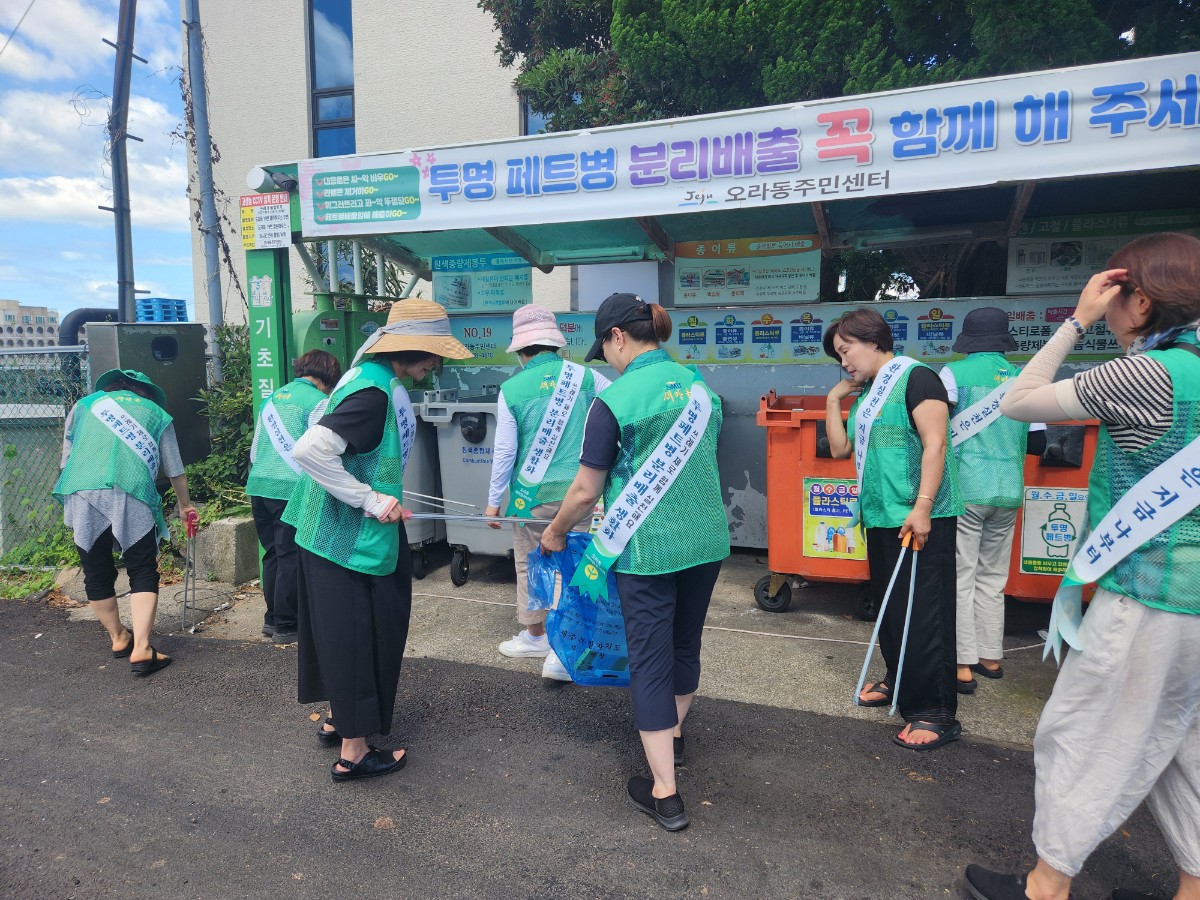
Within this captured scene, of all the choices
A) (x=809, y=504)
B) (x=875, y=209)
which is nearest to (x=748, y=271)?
(x=875, y=209)

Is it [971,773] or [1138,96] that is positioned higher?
[1138,96]

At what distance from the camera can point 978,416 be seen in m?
3.76

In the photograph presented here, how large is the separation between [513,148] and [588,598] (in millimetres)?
3166

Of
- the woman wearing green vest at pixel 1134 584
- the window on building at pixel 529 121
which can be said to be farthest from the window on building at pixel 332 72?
the woman wearing green vest at pixel 1134 584

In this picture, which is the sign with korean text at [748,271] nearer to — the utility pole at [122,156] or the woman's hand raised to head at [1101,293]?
the woman's hand raised to head at [1101,293]

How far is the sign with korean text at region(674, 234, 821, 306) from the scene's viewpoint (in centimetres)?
616

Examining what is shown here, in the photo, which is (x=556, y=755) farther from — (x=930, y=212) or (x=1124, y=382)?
(x=930, y=212)

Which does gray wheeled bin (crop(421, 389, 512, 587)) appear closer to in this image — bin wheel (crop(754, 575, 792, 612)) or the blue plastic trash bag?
bin wheel (crop(754, 575, 792, 612))

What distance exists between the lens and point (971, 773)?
3.01 metres

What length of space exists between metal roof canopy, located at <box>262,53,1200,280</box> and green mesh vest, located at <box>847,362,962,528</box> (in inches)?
61.4

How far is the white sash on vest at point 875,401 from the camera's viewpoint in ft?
10.4

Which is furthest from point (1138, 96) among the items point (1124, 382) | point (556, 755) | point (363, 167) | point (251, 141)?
point (251, 141)

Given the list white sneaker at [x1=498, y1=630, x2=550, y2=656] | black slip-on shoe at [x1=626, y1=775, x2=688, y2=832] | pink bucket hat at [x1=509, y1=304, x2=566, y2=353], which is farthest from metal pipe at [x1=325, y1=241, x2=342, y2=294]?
black slip-on shoe at [x1=626, y1=775, x2=688, y2=832]

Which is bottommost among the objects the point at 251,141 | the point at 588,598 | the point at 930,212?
the point at 588,598
